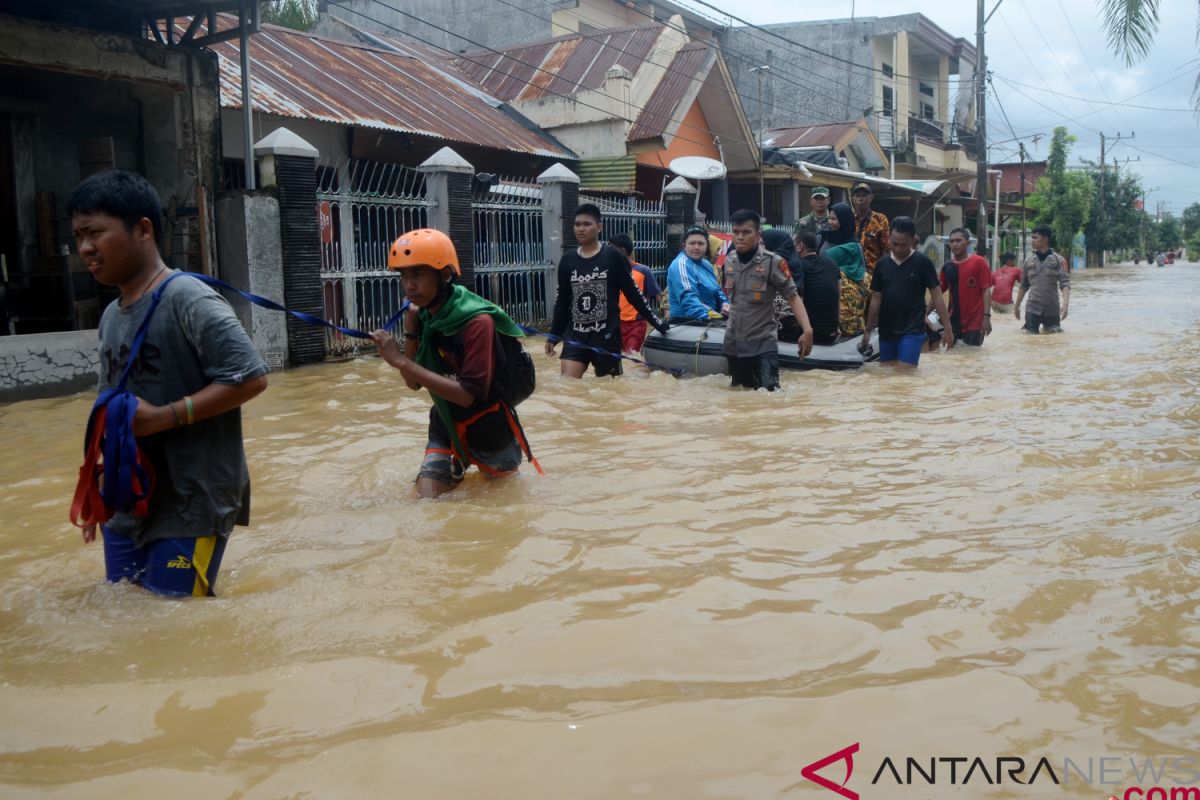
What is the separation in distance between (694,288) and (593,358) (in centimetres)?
234

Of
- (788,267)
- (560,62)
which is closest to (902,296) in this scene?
(788,267)

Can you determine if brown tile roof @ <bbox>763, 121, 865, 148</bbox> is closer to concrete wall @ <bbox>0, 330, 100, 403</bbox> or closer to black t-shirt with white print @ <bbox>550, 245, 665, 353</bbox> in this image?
black t-shirt with white print @ <bbox>550, 245, 665, 353</bbox>

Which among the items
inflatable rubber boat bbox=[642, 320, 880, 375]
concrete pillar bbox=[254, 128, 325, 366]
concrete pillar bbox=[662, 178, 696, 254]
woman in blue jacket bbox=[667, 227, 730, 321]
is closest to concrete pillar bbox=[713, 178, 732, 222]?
concrete pillar bbox=[662, 178, 696, 254]

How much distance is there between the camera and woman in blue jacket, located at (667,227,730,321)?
10.3 meters

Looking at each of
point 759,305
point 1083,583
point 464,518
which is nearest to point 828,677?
point 1083,583

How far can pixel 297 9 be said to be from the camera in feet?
79.8

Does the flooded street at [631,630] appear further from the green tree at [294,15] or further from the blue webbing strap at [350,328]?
the green tree at [294,15]

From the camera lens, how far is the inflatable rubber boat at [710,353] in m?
9.69

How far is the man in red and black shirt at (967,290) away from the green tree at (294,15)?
1719cm

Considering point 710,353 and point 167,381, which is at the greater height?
point 167,381

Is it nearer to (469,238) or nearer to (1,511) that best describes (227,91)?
(469,238)

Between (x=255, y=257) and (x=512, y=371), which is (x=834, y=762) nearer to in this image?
(x=512, y=371)

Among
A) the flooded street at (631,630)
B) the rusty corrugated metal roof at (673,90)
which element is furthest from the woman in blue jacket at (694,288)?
the rusty corrugated metal roof at (673,90)

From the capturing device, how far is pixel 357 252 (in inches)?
478
